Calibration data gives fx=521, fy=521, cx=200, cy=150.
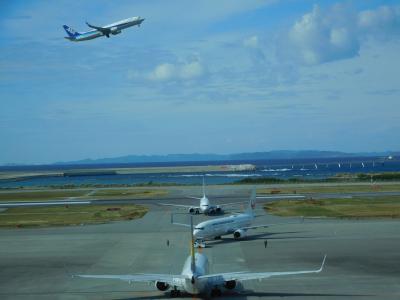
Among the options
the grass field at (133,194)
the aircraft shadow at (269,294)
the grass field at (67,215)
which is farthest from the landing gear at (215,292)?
the grass field at (133,194)

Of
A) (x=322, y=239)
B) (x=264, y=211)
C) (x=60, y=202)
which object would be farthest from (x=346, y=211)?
(x=60, y=202)

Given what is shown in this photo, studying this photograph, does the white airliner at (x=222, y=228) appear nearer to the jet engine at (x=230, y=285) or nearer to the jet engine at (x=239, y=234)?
the jet engine at (x=239, y=234)

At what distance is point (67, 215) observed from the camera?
90750 millimetres

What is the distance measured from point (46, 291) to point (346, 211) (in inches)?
2279

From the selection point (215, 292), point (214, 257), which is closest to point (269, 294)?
point (215, 292)

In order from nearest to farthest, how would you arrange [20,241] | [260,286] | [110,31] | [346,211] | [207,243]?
[260,286], [207,243], [20,241], [346,211], [110,31]

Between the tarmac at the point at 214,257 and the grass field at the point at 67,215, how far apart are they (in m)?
6.23

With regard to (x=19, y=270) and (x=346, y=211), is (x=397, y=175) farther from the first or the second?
(x=19, y=270)

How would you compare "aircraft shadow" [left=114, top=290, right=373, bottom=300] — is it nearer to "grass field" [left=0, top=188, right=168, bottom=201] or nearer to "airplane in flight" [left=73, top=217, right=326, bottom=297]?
"airplane in flight" [left=73, top=217, right=326, bottom=297]

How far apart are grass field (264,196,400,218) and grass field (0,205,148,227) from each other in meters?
25.0

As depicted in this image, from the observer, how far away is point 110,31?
98.0 meters

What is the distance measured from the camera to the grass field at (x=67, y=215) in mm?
82062

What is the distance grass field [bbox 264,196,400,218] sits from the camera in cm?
8100

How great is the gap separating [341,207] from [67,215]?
47.6 m
